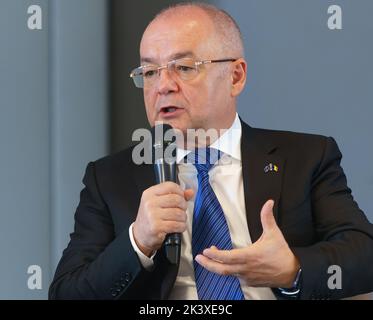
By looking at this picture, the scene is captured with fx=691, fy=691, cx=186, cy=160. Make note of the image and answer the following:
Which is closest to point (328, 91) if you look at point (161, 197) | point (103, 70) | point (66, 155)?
point (103, 70)

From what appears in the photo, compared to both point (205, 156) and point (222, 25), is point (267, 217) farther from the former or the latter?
point (222, 25)

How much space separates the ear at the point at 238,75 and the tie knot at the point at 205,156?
18cm

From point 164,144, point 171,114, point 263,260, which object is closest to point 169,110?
point 171,114

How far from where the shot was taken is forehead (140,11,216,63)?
1603mm

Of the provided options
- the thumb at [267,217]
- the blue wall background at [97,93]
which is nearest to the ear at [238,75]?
the blue wall background at [97,93]

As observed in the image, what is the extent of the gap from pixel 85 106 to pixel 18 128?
0.21 meters

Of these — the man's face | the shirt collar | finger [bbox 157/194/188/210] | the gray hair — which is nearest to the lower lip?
the man's face

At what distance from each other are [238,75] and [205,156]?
246mm

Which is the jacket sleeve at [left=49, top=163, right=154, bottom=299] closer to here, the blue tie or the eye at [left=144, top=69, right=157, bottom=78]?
the blue tie

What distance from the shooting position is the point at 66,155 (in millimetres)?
2029

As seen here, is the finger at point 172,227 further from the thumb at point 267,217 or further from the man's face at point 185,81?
the man's face at point 185,81

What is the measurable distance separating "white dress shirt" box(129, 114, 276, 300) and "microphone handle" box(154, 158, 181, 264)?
0.46 feet

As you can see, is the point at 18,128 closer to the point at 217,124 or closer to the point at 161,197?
the point at 217,124

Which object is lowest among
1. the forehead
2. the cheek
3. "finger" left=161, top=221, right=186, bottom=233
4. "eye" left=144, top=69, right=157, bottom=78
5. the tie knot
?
"finger" left=161, top=221, right=186, bottom=233
